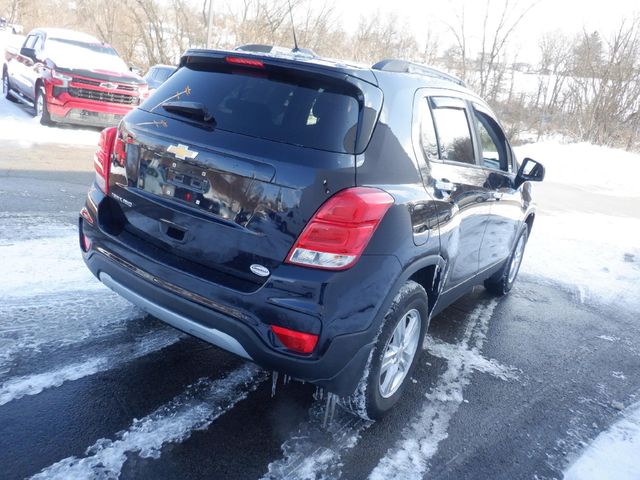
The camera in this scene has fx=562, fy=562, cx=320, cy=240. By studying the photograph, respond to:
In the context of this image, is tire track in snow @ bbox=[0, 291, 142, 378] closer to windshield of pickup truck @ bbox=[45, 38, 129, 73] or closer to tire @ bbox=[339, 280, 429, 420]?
tire @ bbox=[339, 280, 429, 420]

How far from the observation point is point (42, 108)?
1173 centimetres

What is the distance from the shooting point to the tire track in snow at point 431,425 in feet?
9.13

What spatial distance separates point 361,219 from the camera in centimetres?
254

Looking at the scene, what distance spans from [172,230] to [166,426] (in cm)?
98

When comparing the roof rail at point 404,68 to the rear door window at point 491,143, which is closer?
the roof rail at point 404,68

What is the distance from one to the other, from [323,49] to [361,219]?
94.8ft

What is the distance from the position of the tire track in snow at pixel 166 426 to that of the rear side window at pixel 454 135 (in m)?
1.81

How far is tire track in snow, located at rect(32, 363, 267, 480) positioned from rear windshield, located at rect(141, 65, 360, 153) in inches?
57.8

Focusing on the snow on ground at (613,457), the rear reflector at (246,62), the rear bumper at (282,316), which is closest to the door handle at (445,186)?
the rear bumper at (282,316)

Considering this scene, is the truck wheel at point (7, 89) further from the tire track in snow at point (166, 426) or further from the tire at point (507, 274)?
the tire track in snow at point (166, 426)

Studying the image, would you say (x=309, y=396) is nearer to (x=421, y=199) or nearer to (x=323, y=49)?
(x=421, y=199)

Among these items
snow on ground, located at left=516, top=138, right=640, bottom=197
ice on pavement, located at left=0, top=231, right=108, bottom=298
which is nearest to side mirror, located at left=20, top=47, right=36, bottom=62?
ice on pavement, located at left=0, top=231, right=108, bottom=298

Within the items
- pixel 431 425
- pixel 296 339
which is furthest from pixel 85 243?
pixel 431 425

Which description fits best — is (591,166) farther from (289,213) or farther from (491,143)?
(289,213)
